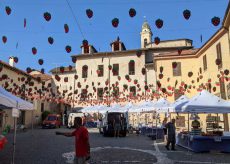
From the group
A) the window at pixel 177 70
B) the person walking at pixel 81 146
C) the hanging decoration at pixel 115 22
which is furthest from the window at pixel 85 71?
the person walking at pixel 81 146

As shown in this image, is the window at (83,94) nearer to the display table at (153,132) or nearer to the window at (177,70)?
the window at (177,70)

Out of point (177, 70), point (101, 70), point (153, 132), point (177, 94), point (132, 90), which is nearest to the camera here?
point (153, 132)

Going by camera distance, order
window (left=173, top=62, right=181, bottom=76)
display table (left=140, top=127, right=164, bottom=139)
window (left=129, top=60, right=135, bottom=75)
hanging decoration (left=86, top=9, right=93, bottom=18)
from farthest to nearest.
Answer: window (left=129, top=60, right=135, bottom=75)
window (left=173, top=62, right=181, bottom=76)
display table (left=140, top=127, right=164, bottom=139)
hanging decoration (left=86, top=9, right=93, bottom=18)

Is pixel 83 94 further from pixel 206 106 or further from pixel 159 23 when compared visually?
pixel 159 23

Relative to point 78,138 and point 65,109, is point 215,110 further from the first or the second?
point 65,109

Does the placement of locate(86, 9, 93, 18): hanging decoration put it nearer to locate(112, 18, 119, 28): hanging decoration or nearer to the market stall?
locate(112, 18, 119, 28): hanging decoration

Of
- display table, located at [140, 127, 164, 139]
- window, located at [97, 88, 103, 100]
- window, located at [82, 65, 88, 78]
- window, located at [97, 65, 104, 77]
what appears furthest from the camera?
window, located at [82, 65, 88, 78]

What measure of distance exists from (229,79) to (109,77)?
25023 mm

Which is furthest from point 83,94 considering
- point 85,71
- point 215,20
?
Answer: point 215,20

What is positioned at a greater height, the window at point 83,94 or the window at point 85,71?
the window at point 85,71

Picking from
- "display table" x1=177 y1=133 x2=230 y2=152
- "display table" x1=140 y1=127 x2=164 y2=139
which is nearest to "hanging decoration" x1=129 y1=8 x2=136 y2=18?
"display table" x1=177 y1=133 x2=230 y2=152

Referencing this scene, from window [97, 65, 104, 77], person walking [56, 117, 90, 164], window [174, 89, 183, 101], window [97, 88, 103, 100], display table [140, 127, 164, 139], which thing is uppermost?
window [97, 65, 104, 77]

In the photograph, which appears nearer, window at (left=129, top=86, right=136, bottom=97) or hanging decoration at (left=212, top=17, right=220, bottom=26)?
hanging decoration at (left=212, top=17, right=220, bottom=26)

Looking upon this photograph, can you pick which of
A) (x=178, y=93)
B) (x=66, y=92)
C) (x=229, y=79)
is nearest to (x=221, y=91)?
(x=229, y=79)
